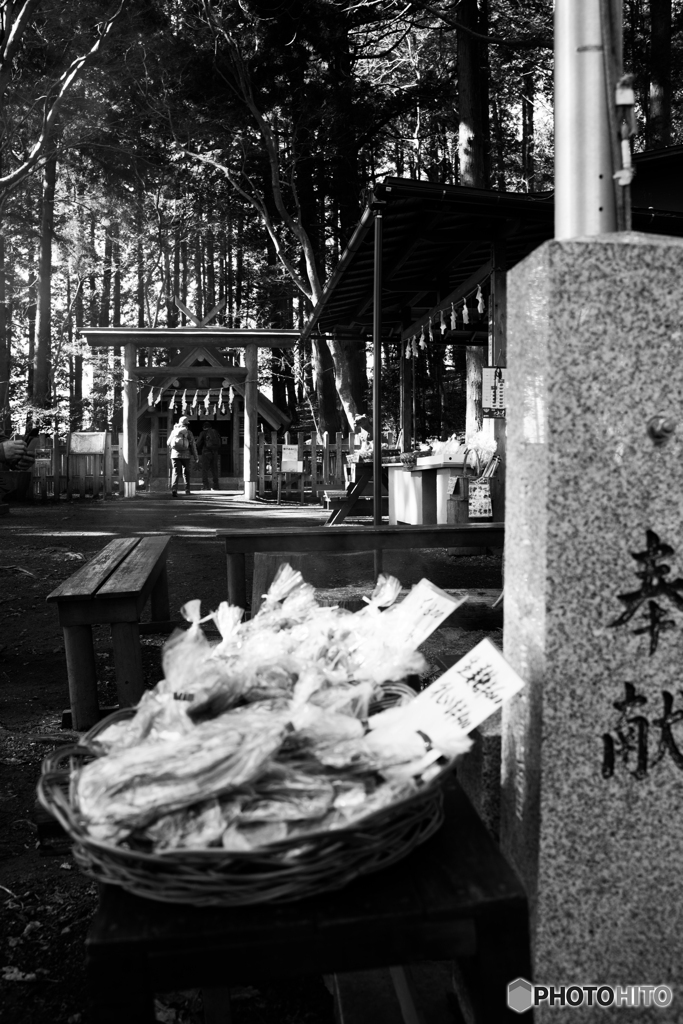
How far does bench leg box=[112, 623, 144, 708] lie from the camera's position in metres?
4.09

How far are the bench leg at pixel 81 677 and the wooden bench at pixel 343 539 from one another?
1459 mm

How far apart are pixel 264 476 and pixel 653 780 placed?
1937 centimetres

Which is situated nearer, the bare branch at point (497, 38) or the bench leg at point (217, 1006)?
the bench leg at point (217, 1006)

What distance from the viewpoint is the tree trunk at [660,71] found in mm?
15086

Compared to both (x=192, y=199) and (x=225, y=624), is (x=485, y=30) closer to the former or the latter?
(x=192, y=199)

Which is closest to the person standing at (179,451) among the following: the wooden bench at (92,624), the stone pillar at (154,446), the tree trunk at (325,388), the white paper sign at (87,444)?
the white paper sign at (87,444)

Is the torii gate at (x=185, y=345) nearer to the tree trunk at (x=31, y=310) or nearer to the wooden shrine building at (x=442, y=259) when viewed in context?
the wooden shrine building at (x=442, y=259)

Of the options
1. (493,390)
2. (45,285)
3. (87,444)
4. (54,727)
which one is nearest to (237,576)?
(54,727)

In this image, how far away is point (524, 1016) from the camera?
1.37 meters

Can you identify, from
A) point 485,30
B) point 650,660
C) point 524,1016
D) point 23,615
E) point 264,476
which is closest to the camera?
point 524,1016

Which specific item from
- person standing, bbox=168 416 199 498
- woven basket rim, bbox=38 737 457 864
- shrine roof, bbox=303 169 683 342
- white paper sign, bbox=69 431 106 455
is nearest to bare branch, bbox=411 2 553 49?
shrine roof, bbox=303 169 683 342

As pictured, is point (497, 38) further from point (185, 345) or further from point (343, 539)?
point (343, 539)

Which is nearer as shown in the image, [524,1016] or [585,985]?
[524,1016]

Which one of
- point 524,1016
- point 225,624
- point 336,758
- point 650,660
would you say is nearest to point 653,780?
point 650,660
